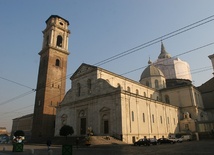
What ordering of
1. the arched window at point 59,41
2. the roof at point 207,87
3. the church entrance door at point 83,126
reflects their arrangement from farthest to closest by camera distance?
the roof at point 207,87 → the arched window at point 59,41 → the church entrance door at point 83,126

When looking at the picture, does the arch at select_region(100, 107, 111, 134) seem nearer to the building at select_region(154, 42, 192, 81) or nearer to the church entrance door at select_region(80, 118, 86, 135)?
the church entrance door at select_region(80, 118, 86, 135)

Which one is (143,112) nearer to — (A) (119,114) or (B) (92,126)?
(A) (119,114)

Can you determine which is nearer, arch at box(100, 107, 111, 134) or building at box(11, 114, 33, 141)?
arch at box(100, 107, 111, 134)

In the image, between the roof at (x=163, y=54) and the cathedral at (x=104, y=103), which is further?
the roof at (x=163, y=54)

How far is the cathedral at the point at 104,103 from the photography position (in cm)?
3059

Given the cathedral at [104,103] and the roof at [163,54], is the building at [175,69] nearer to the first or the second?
the cathedral at [104,103]

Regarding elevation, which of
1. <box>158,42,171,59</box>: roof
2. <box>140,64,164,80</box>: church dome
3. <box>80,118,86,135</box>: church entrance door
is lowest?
<box>80,118,86,135</box>: church entrance door

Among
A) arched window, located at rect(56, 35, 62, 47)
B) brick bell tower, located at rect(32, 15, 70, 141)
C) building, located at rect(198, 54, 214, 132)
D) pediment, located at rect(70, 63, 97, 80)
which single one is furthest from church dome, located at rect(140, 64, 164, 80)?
arched window, located at rect(56, 35, 62, 47)

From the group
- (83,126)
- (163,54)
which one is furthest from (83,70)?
(163,54)

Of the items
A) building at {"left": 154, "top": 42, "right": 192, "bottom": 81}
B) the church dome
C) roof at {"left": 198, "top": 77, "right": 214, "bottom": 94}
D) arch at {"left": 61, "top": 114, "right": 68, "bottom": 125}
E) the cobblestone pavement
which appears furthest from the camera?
building at {"left": 154, "top": 42, "right": 192, "bottom": 81}

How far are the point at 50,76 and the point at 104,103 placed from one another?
620 inches

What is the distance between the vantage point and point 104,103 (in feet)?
105

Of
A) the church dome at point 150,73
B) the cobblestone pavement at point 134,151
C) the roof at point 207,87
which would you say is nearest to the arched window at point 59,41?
the church dome at point 150,73

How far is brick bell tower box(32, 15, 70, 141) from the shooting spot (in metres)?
39.4
